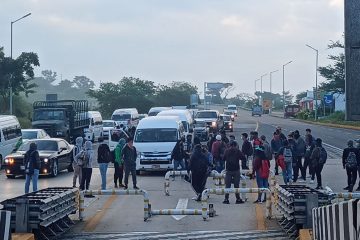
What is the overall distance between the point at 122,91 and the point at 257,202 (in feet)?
253

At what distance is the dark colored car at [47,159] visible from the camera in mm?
26859

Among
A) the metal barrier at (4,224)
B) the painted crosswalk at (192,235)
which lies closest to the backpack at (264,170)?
the painted crosswalk at (192,235)

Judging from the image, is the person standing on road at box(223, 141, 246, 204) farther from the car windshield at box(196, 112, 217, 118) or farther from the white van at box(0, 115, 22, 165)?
the car windshield at box(196, 112, 217, 118)

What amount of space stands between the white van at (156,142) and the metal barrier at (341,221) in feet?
58.2

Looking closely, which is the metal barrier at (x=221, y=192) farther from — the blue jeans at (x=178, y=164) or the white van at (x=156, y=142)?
the white van at (x=156, y=142)

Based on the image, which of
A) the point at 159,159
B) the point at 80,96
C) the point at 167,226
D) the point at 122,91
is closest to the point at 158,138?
the point at 159,159

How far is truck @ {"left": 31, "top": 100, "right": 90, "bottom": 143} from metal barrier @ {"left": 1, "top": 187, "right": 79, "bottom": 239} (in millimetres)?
27833

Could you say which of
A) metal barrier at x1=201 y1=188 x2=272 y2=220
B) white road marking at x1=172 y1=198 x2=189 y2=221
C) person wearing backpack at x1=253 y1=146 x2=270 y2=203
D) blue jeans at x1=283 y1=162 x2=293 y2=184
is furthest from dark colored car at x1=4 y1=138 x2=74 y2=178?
metal barrier at x1=201 y1=188 x2=272 y2=220

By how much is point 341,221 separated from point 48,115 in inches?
1519

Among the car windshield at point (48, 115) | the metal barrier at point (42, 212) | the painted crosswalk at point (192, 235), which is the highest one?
the car windshield at point (48, 115)

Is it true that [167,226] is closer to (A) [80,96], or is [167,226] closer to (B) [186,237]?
(B) [186,237]

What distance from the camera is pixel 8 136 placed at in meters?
32.4

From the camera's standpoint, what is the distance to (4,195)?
2180 cm

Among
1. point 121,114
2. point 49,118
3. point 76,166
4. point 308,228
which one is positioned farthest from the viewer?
point 121,114
